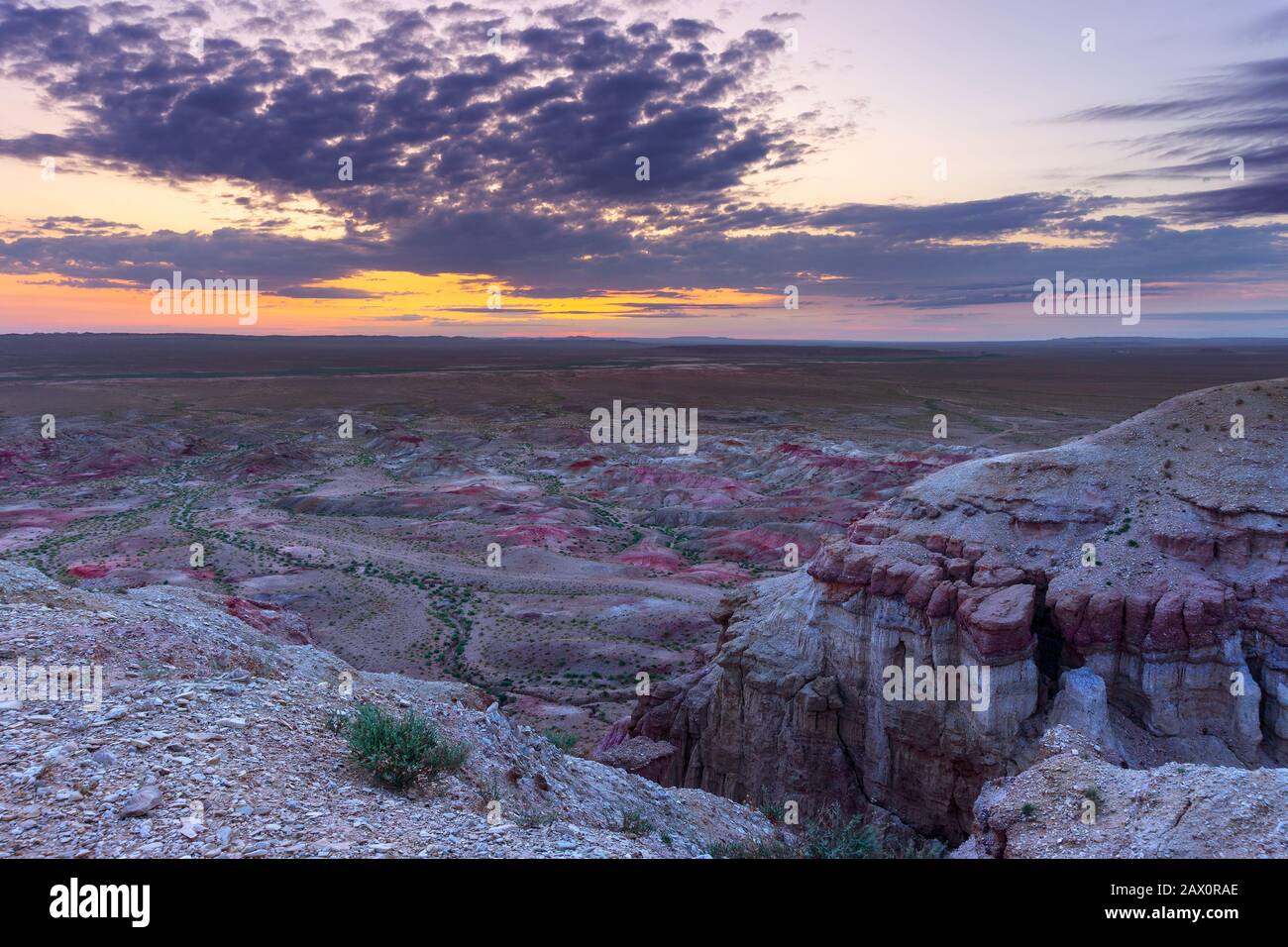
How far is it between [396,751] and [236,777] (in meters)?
1.83

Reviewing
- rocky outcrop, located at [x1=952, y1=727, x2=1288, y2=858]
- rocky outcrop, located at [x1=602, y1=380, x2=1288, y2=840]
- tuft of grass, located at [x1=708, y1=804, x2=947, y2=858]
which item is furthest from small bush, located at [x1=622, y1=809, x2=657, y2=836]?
rocky outcrop, located at [x1=602, y1=380, x2=1288, y2=840]

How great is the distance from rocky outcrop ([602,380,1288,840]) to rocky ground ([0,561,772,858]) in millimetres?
7482

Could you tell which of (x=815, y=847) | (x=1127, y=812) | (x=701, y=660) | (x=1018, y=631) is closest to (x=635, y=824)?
(x=815, y=847)

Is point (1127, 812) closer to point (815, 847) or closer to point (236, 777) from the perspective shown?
point (815, 847)

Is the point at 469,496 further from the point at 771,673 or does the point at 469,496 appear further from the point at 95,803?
the point at 95,803

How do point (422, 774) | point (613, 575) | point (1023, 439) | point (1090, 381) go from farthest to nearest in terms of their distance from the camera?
point (1090, 381), point (1023, 439), point (613, 575), point (422, 774)

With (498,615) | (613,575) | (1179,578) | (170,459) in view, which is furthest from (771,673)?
(170,459)

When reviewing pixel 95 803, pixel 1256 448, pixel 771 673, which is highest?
pixel 1256 448

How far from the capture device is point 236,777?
305 inches

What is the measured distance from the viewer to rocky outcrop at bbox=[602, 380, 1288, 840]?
55.6 feet

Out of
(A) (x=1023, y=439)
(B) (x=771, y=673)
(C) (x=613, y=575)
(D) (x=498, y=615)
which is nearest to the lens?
(B) (x=771, y=673)

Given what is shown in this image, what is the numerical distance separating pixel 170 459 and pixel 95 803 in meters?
92.1

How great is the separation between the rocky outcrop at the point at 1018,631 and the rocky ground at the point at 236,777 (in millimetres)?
7482

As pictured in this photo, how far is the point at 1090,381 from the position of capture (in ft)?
554
